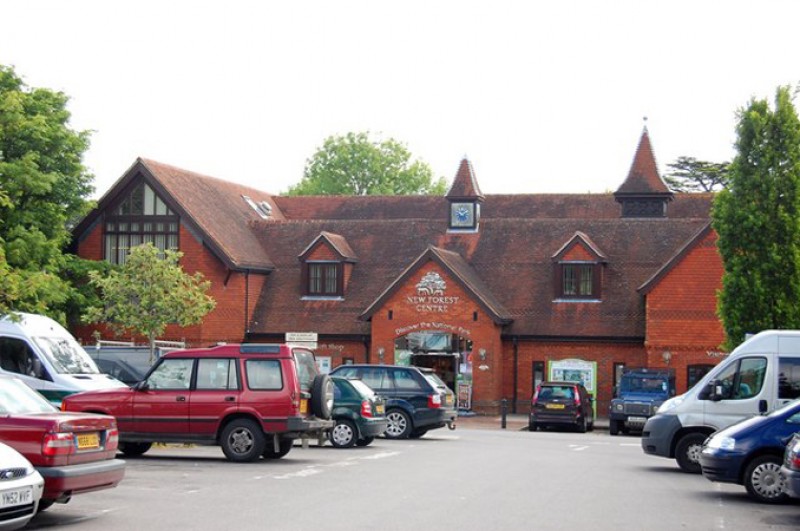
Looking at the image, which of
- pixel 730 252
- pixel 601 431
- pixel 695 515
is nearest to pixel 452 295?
pixel 601 431

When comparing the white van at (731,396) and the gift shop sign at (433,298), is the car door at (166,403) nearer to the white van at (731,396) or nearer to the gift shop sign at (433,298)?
the white van at (731,396)

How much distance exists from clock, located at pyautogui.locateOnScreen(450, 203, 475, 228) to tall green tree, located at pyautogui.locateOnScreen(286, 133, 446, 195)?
33707 mm

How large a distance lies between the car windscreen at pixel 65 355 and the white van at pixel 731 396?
36.0 ft

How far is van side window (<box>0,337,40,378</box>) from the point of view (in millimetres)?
23406

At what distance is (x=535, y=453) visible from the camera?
2639cm

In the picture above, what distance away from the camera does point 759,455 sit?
17734 mm

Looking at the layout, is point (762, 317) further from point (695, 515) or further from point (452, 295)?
point (695, 515)

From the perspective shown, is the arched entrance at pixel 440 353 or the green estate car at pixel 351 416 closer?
the green estate car at pixel 351 416

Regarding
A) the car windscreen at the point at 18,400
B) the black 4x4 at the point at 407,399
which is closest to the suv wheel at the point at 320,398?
the black 4x4 at the point at 407,399

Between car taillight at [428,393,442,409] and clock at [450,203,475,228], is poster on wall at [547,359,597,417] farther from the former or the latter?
car taillight at [428,393,442,409]

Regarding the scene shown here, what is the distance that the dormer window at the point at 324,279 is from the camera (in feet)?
165

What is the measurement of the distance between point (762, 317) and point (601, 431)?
25.0ft

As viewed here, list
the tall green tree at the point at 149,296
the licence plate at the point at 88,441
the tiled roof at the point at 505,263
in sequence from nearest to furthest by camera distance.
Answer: the licence plate at the point at 88,441 < the tall green tree at the point at 149,296 < the tiled roof at the point at 505,263

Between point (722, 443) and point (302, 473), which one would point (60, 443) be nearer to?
point (302, 473)
